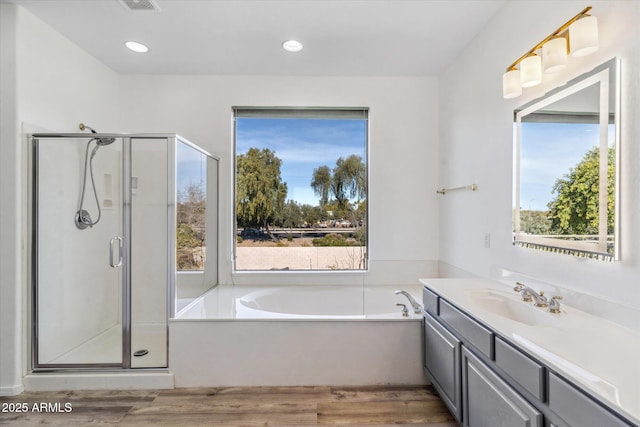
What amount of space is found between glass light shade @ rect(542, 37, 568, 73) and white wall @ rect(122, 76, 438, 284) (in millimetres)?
1715

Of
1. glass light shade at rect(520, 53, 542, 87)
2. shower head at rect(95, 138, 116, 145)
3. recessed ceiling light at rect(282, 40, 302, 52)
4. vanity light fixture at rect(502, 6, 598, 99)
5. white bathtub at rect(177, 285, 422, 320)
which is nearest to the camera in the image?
vanity light fixture at rect(502, 6, 598, 99)

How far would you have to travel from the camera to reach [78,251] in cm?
271

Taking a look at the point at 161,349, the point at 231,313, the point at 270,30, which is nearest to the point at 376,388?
the point at 231,313

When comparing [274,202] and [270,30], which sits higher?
[270,30]

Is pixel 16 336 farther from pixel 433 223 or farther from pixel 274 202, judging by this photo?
pixel 433 223

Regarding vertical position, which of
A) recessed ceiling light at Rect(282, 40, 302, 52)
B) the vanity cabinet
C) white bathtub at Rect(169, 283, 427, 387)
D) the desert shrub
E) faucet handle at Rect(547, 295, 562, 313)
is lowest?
white bathtub at Rect(169, 283, 427, 387)

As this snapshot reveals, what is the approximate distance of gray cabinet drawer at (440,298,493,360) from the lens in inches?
59.2

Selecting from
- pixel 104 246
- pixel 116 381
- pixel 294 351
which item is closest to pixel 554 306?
pixel 294 351

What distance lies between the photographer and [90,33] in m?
2.57

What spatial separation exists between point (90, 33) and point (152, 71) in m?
0.68

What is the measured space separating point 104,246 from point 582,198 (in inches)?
128

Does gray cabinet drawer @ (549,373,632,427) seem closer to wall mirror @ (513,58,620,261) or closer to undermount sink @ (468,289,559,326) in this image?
undermount sink @ (468,289,559,326)

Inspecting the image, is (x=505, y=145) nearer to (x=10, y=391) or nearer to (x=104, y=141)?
(x=104, y=141)

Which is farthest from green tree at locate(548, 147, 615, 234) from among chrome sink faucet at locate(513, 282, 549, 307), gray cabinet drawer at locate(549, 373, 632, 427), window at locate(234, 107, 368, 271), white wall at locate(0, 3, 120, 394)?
white wall at locate(0, 3, 120, 394)
